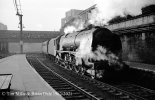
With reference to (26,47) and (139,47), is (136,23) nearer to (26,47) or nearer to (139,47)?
(139,47)

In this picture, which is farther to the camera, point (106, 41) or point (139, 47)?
point (139, 47)

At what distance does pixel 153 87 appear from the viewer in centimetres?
984

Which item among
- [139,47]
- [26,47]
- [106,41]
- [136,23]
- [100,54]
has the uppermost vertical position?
[136,23]

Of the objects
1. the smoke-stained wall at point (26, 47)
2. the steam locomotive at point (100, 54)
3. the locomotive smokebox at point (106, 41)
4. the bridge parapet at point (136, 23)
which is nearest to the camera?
the steam locomotive at point (100, 54)

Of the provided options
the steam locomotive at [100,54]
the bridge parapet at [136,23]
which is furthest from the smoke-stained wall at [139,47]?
the steam locomotive at [100,54]

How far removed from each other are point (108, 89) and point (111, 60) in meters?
2.75

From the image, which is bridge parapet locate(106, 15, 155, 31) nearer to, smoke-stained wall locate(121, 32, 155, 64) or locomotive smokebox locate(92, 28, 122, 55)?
smoke-stained wall locate(121, 32, 155, 64)

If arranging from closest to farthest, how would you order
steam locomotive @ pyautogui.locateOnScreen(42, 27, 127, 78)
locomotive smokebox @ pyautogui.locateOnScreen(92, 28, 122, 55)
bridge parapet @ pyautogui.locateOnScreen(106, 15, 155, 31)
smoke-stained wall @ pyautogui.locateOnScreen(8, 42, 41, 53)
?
steam locomotive @ pyautogui.locateOnScreen(42, 27, 127, 78) < locomotive smokebox @ pyautogui.locateOnScreen(92, 28, 122, 55) < bridge parapet @ pyautogui.locateOnScreen(106, 15, 155, 31) < smoke-stained wall @ pyautogui.locateOnScreen(8, 42, 41, 53)

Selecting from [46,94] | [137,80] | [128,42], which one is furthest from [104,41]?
[46,94]

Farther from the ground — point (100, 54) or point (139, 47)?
point (139, 47)

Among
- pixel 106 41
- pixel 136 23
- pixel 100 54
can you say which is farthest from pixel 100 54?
pixel 136 23

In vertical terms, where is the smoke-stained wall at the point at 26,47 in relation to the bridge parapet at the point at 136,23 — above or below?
below

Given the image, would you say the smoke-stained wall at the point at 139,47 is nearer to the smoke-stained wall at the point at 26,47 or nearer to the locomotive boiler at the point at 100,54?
the locomotive boiler at the point at 100,54

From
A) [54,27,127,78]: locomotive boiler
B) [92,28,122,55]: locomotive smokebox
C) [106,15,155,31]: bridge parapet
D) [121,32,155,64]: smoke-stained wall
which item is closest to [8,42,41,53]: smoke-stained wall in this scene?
[106,15,155,31]: bridge parapet
